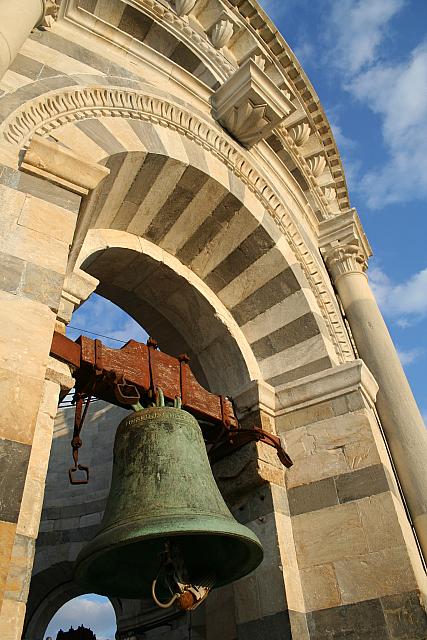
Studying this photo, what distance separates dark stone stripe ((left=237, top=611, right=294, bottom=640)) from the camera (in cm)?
367

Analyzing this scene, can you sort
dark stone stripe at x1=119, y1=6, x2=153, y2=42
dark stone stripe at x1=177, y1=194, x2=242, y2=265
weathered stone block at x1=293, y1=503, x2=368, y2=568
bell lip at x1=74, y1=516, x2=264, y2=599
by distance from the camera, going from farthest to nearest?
dark stone stripe at x1=119, y1=6, x2=153, y2=42 < dark stone stripe at x1=177, y1=194, x2=242, y2=265 < weathered stone block at x1=293, y1=503, x2=368, y2=568 < bell lip at x1=74, y1=516, x2=264, y2=599

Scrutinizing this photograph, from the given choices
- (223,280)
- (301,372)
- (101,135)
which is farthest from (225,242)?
(101,135)

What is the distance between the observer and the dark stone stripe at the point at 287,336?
5.16 m

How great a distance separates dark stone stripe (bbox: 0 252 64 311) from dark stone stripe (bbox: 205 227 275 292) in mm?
2664

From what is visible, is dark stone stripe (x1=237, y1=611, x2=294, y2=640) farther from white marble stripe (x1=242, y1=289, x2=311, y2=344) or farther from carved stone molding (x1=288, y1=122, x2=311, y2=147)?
carved stone molding (x1=288, y1=122, x2=311, y2=147)

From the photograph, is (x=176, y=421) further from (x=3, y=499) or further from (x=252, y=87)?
(x=252, y=87)

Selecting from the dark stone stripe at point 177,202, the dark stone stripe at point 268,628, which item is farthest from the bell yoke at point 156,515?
the dark stone stripe at point 177,202

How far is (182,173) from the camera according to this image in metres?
4.72

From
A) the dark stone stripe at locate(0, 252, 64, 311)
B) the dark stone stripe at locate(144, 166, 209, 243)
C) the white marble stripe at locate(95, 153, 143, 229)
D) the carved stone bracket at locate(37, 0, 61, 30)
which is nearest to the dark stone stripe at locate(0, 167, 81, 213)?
the dark stone stripe at locate(0, 252, 64, 311)

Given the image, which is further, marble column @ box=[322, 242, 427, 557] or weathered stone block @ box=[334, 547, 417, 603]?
marble column @ box=[322, 242, 427, 557]

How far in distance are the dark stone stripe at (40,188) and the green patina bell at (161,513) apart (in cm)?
126

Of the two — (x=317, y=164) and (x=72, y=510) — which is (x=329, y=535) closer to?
(x=317, y=164)

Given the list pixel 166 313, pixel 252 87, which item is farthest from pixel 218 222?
pixel 252 87

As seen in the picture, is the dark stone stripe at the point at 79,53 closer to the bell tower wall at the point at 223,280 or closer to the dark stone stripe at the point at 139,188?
the bell tower wall at the point at 223,280
